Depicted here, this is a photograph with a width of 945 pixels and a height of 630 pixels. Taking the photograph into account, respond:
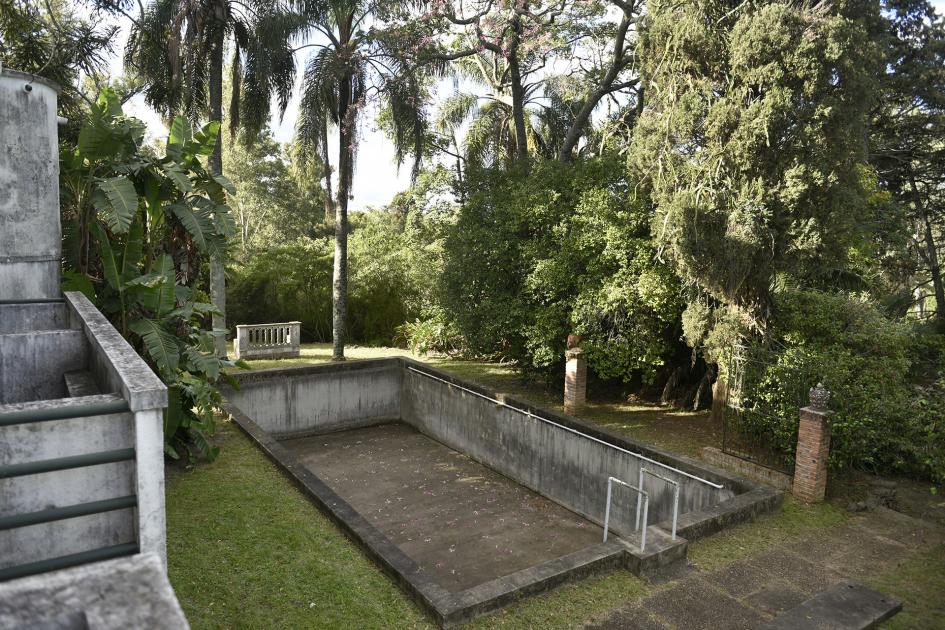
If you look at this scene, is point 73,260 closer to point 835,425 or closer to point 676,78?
point 676,78

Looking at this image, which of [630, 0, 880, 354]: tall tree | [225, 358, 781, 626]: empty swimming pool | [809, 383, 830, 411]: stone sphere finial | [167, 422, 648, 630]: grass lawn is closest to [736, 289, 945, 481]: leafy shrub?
[809, 383, 830, 411]: stone sphere finial

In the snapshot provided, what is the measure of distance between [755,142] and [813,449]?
14.9ft

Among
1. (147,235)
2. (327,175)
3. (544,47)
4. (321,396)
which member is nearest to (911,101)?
(544,47)

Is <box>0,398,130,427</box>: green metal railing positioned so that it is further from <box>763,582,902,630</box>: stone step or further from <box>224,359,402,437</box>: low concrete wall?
<box>224,359,402,437</box>: low concrete wall

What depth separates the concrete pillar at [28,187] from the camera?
6.30 meters

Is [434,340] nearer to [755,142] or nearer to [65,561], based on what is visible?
[755,142]

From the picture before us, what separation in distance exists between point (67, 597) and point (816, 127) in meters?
10.1

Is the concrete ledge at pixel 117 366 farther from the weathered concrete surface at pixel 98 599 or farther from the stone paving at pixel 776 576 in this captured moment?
the stone paving at pixel 776 576

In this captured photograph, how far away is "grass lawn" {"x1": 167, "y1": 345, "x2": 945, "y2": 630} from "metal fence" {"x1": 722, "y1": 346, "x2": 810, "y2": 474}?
1157 millimetres

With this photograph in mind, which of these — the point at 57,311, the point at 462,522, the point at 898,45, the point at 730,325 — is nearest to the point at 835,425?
the point at 730,325

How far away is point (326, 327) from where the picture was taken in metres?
21.9

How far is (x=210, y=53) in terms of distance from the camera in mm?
14531

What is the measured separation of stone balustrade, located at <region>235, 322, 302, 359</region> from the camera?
1717 centimetres

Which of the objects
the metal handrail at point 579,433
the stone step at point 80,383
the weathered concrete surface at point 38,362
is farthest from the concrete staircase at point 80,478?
the metal handrail at point 579,433
